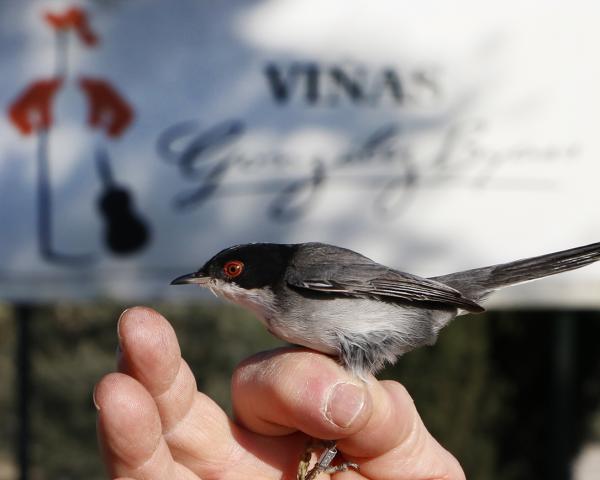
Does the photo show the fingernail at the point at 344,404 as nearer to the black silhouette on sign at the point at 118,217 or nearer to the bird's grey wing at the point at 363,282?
the bird's grey wing at the point at 363,282

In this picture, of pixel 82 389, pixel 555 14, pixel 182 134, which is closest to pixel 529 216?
pixel 555 14

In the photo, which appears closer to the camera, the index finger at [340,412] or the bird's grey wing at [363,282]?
the index finger at [340,412]

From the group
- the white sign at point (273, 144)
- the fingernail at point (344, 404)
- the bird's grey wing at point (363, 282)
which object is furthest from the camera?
the white sign at point (273, 144)

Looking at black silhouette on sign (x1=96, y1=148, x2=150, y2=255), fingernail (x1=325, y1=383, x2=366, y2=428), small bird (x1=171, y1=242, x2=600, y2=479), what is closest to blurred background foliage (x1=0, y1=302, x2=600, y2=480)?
black silhouette on sign (x1=96, y1=148, x2=150, y2=255)

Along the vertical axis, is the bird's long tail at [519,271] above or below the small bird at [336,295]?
above

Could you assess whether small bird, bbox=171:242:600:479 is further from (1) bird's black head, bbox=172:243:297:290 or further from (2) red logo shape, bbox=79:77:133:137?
(2) red logo shape, bbox=79:77:133:137

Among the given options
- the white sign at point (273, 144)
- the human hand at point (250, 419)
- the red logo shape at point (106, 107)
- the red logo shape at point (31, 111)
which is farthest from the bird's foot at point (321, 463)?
the red logo shape at point (31, 111)
